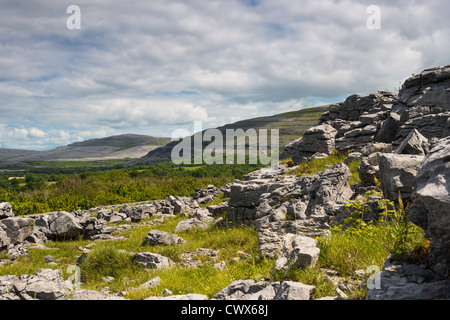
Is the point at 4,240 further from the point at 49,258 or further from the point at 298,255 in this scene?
the point at 298,255

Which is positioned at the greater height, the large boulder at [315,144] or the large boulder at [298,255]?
the large boulder at [315,144]

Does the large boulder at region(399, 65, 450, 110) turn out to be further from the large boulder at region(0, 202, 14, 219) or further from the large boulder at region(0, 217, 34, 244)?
the large boulder at region(0, 202, 14, 219)

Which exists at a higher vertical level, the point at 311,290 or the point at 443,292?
the point at 443,292

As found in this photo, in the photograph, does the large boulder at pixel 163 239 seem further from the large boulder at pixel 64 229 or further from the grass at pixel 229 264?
the large boulder at pixel 64 229

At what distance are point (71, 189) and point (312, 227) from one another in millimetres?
39586

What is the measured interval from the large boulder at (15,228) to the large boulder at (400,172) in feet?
61.9

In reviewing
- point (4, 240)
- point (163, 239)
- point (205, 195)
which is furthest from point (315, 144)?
point (4, 240)

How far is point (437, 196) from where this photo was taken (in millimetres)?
3188

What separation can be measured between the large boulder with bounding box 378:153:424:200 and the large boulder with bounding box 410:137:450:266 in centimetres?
348

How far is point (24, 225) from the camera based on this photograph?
1647cm

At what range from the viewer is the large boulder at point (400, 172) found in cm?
701

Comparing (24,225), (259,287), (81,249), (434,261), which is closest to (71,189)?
(24,225)

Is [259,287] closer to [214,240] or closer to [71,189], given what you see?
[214,240]

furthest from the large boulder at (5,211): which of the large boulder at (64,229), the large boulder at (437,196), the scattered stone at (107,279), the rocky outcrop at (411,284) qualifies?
the large boulder at (437,196)
